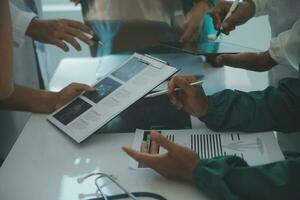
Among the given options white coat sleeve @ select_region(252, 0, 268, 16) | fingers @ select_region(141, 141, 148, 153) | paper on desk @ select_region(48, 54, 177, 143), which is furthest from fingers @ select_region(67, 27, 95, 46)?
white coat sleeve @ select_region(252, 0, 268, 16)

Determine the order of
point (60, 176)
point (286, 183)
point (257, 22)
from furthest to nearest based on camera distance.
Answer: point (257, 22)
point (60, 176)
point (286, 183)

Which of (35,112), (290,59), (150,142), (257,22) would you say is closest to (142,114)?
(150,142)

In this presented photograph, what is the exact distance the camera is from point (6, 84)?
2.68ft

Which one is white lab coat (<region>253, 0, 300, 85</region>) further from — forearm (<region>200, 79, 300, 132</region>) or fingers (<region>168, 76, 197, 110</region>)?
fingers (<region>168, 76, 197, 110</region>)

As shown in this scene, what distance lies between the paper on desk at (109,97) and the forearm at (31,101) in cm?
5

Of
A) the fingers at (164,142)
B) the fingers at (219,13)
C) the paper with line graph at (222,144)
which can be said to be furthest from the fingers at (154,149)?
the fingers at (219,13)

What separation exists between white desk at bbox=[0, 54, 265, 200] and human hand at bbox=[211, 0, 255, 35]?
462 mm

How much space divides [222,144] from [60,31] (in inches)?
23.3

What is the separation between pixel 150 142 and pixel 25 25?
0.55 metres

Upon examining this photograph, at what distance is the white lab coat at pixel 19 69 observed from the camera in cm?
118

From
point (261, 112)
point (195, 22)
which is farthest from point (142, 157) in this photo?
point (195, 22)

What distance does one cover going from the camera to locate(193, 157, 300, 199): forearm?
73cm

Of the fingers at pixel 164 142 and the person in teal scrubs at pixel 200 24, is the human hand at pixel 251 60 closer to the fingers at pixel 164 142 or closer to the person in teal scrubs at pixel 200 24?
the person in teal scrubs at pixel 200 24

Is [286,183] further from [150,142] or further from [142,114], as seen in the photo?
[142,114]
